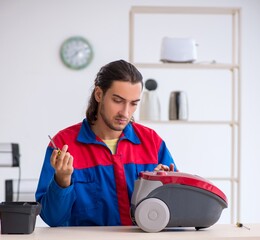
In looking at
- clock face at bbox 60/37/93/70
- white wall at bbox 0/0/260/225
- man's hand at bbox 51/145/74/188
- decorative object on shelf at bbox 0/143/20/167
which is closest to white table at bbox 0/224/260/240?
man's hand at bbox 51/145/74/188

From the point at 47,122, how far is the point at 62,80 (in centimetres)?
36

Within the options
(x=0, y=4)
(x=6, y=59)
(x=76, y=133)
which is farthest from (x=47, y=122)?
(x=76, y=133)

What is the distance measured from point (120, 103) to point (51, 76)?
2970mm

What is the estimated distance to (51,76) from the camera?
194 inches

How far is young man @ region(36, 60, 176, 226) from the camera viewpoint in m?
2.02

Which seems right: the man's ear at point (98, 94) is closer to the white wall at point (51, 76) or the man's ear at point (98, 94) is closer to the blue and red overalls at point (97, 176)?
the blue and red overalls at point (97, 176)

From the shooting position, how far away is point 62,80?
4.93 metres

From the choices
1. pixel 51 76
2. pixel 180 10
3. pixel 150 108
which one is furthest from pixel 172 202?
pixel 51 76

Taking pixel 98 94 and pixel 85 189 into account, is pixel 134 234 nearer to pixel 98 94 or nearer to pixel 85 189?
pixel 85 189

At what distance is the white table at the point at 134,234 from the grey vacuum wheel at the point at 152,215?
2 cm

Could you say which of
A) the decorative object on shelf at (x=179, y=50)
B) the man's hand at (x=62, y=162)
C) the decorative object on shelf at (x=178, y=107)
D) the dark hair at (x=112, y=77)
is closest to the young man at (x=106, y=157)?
the dark hair at (x=112, y=77)

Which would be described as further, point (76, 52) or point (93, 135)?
point (76, 52)

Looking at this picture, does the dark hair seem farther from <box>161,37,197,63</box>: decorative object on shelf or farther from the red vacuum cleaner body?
<box>161,37,197,63</box>: decorative object on shelf

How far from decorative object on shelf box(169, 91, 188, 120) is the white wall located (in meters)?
1.33
